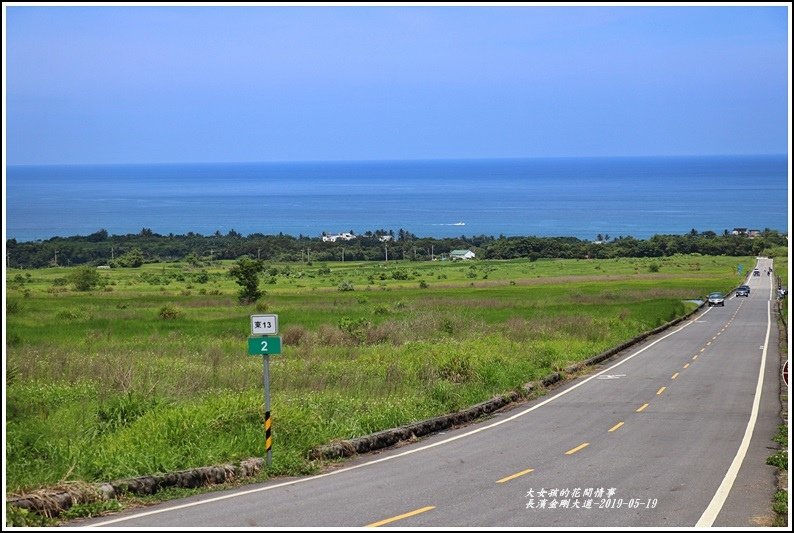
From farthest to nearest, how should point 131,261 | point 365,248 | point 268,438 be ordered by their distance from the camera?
point 365,248, point 131,261, point 268,438

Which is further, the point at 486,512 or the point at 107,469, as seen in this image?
the point at 107,469

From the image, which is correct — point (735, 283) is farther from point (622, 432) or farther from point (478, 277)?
point (622, 432)

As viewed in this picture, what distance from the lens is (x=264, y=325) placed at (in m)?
14.6

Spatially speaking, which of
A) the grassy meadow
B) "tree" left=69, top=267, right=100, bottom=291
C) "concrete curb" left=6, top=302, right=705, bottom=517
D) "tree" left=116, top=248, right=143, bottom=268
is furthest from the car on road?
"tree" left=116, top=248, right=143, bottom=268

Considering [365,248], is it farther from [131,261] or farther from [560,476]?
[560,476]

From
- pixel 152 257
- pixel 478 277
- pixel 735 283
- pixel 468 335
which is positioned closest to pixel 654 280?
pixel 735 283

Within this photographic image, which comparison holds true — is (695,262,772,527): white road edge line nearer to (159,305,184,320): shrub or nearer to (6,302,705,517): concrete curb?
(6,302,705,517): concrete curb

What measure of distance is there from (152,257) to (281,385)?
126991 mm

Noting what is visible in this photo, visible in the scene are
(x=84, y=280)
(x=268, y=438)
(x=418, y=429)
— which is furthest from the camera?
(x=84, y=280)

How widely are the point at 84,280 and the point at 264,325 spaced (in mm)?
69772

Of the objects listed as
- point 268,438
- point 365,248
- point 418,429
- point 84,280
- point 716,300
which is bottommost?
point 716,300

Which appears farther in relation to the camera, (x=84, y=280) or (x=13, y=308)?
(x=84, y=280)

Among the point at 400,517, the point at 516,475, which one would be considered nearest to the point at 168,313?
the point at 516,475

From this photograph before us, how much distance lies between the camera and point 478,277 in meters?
102
